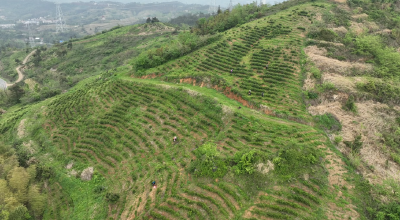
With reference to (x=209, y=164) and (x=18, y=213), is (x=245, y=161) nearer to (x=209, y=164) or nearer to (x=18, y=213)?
(x=209, y=164)

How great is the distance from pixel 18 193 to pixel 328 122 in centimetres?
3853

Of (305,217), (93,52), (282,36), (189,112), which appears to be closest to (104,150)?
(189,112)

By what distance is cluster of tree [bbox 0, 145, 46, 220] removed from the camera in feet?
65.2

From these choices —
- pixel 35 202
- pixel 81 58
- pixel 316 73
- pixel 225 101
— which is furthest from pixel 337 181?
pixel 81 58

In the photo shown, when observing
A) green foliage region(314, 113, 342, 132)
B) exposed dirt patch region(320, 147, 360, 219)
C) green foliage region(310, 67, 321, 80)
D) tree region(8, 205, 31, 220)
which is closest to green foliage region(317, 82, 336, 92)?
green foliage region(310, 67, 321, 80)

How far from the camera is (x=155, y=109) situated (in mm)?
31625

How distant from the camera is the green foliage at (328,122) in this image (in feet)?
79.8

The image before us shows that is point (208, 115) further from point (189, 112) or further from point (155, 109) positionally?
point (155, 109)

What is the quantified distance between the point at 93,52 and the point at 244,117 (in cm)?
9550

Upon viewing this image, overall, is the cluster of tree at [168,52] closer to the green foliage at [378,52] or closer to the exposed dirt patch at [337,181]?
the green foliage at [378,52]

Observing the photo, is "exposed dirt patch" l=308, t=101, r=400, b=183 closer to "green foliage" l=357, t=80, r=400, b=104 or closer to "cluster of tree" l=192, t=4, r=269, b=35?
"green foliage" l=357, t=80, r=400, b=104

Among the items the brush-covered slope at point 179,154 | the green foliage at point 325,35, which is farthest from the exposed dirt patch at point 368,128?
the green foliage at point 325,35

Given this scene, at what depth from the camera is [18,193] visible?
22234 millimetres

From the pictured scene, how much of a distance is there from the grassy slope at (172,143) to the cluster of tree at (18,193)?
1950 mm
